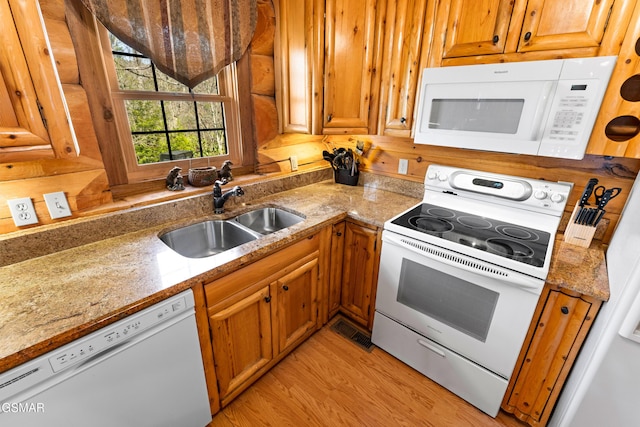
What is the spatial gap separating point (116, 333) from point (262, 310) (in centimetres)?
66

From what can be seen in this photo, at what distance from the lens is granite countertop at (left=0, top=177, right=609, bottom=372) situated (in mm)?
821

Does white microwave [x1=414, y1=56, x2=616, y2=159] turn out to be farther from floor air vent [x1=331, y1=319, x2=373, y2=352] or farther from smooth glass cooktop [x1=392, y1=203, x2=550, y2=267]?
floor air vent [x1=331, y1=319, x2=373, y2=352]

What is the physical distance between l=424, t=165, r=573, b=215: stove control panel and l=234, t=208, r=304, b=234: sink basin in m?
0.94

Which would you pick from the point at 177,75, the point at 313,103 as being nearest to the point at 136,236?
the point at 177,75

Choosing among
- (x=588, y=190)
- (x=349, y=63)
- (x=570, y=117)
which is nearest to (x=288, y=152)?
(x=349, y=63)

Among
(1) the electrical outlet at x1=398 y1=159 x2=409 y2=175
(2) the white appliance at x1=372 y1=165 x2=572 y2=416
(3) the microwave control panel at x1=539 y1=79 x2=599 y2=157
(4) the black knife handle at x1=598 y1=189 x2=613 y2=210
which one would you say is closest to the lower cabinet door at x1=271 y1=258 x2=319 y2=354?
(2) the white appliance at x1=372 y1=165 x2=572 y2=416

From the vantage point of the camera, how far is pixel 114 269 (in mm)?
1096

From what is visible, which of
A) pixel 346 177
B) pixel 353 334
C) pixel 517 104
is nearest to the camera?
pixel 517 104

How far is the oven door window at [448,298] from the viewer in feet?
4.38

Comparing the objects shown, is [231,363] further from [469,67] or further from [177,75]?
[469,67]

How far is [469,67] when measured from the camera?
1349mm

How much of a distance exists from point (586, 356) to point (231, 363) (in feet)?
4.94

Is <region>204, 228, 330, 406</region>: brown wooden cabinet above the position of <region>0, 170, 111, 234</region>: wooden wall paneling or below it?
below

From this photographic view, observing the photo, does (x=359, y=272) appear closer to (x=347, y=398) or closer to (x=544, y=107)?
(x=347, y=398)
